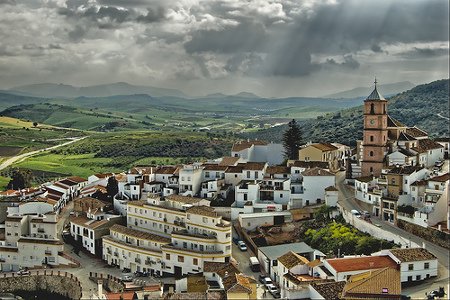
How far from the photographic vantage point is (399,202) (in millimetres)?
31141

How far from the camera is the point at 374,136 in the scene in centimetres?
3781

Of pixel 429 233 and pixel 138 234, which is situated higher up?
pixel 429 233

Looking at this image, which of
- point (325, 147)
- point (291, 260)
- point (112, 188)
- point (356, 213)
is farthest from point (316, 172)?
point (112, 188)

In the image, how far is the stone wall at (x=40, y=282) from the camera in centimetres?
3114

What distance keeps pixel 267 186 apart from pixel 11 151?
193 feet

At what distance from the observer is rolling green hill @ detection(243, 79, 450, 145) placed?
6784 centimetres

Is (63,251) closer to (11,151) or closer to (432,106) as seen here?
(11,151)

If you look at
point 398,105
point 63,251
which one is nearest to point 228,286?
point 63,251

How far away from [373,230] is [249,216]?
8.07m

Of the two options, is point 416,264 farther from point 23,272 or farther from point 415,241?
point 23,272

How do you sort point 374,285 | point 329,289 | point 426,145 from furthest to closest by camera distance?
point 426,145
point 329,289
point 374,285

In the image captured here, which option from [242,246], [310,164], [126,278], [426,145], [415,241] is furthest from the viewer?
[426,145]

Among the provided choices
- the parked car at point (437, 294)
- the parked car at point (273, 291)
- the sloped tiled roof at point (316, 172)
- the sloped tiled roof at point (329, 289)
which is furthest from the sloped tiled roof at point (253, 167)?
the parked car at point (437, 294)

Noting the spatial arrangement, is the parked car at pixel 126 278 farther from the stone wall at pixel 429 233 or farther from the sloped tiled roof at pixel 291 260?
the stone wall at pixel 429 233
